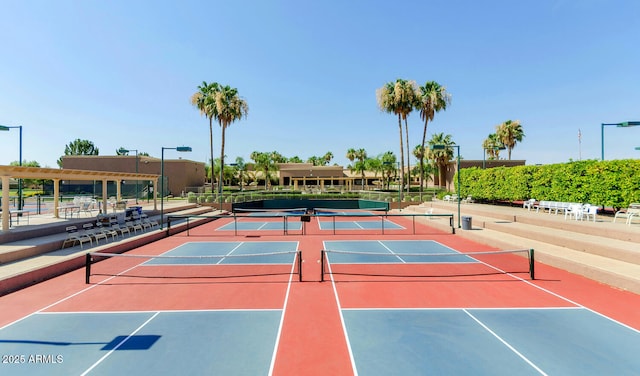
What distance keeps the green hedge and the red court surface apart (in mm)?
11751

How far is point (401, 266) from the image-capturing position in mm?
11203

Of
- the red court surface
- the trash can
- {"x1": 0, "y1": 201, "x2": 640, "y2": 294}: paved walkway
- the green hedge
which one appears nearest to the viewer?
the red court surface

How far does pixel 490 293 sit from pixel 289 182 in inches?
2534

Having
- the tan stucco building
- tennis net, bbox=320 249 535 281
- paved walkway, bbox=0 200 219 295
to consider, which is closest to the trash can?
tennis net, bbox=320 249 535 281

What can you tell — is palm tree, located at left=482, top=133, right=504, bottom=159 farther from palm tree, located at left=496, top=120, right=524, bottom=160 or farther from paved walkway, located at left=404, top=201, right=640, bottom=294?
paved walkway, located at left=404, top=201, right=640, bottom=294

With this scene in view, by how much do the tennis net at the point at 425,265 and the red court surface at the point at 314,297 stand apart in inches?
4.9

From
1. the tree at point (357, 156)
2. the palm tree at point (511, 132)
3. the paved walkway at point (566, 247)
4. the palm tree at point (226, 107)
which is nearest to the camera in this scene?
the paved walkway at point (566, 247)

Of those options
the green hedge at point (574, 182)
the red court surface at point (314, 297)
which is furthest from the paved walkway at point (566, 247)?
the green hedge at point (574, 182)

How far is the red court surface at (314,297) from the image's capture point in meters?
5.77

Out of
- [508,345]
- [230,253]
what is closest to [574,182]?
[508,345]

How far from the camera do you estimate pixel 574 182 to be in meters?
20.4

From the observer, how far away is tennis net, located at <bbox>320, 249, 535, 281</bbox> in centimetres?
1002

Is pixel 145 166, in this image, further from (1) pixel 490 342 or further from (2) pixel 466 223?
(1) pixel 490 342

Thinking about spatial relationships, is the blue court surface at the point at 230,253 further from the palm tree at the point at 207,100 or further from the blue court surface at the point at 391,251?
the palm tree at the point at 207,100
